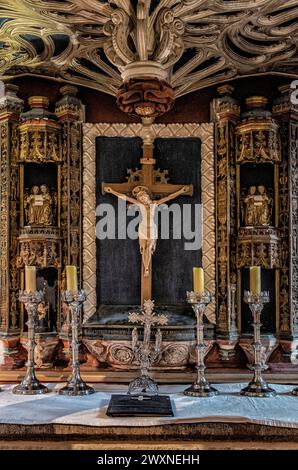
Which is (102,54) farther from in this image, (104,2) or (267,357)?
(267,357)

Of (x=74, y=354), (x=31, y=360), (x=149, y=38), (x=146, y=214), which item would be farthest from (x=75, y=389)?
(x=149, y=38)

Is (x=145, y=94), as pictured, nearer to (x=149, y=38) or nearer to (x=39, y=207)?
(x=149, y=38)

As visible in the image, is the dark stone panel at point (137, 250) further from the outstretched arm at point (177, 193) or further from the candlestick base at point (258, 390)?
the candlestick base at point (258, 390)

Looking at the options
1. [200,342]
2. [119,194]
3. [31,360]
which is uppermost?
[119,194]

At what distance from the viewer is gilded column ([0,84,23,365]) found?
6.51 meters

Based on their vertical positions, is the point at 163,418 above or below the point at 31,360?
below

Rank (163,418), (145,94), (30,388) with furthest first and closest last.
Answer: (145,94) → (30,388) → (163,418)

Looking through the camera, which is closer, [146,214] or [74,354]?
[74,354]

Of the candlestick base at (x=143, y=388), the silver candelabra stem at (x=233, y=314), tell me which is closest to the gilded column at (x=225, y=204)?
the silver candelabra stem at (x=233, y=314)

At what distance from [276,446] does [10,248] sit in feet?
12.4

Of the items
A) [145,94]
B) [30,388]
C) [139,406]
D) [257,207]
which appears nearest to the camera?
[139,406]

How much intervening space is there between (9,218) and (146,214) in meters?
1.47

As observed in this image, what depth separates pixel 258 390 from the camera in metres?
4.50

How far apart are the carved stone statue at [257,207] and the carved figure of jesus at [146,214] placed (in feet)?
2.20
